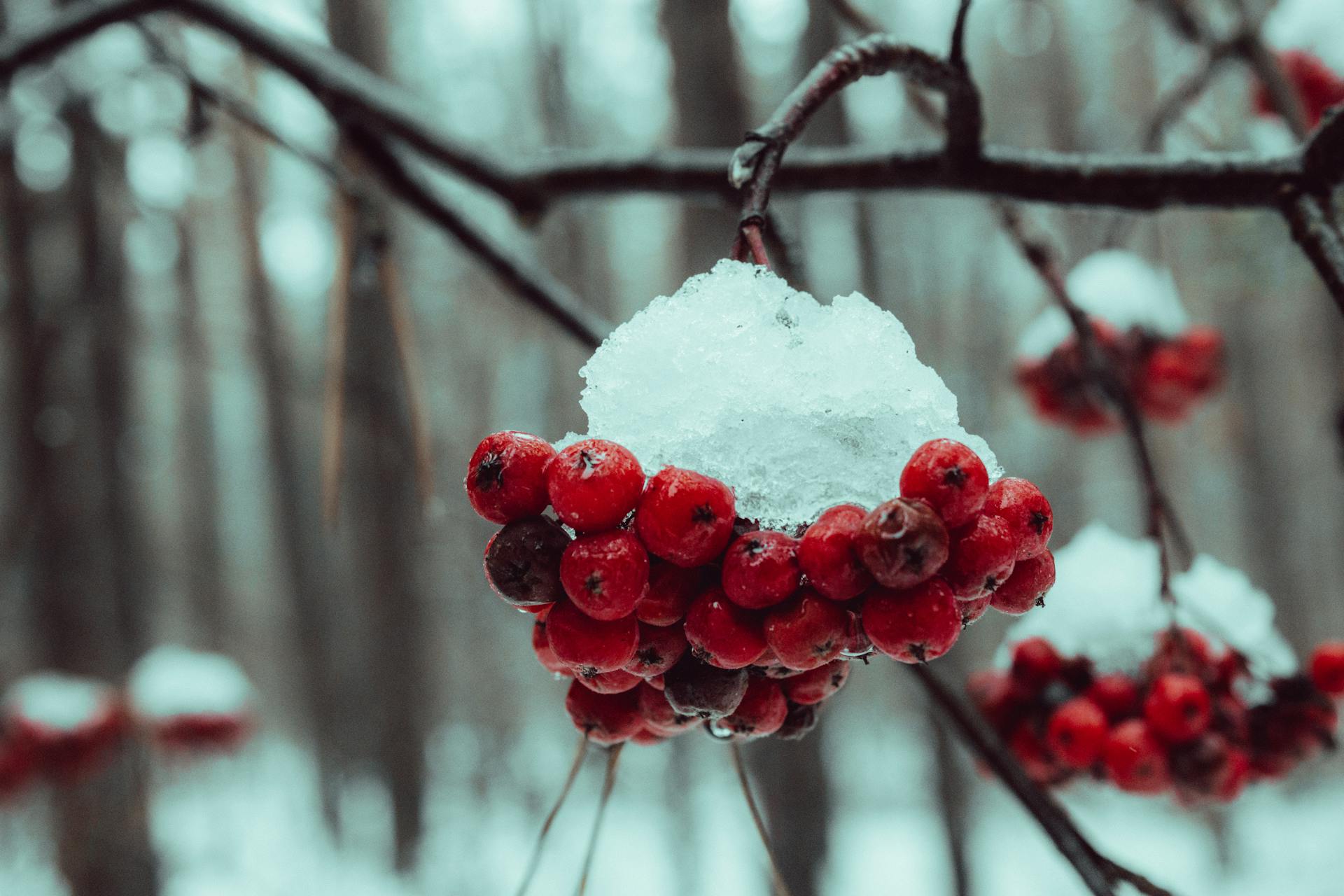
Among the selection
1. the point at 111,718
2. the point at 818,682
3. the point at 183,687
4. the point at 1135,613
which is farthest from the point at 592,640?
the point at 183,687

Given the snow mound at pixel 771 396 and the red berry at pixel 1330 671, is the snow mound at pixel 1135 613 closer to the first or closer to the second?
the red berry at pixel 1330 671

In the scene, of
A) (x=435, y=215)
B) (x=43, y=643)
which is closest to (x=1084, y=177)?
(x=435, y=215)

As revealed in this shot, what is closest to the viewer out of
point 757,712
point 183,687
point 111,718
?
point 757,712

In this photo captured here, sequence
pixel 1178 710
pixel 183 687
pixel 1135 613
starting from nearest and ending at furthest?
1. pixel 1178 710
2. pixel 1135 613
3. pixel 183 687

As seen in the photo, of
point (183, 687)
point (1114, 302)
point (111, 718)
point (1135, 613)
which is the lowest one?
point (1135, 613)

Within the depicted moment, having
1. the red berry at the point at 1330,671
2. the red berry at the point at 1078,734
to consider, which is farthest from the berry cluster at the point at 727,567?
the red berry at the point at 1330,671

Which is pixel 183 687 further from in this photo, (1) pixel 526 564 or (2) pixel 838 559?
(2) pixel 838 559
